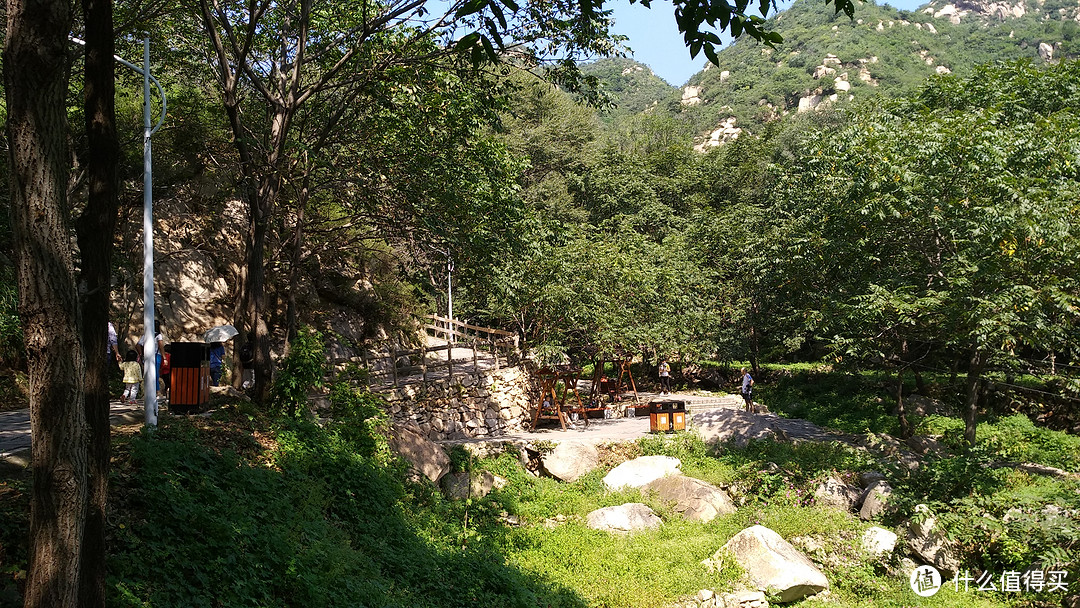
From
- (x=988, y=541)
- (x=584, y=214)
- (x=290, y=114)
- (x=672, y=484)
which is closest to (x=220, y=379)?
(x=290, y=114)

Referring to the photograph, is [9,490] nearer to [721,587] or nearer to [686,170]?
[721,587]

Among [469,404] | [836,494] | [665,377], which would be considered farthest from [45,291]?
[665,377]

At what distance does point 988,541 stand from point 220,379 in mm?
16960

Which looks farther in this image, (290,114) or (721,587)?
(290,114)

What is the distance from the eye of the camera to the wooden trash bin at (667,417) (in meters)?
18.3

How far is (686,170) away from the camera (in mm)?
48156

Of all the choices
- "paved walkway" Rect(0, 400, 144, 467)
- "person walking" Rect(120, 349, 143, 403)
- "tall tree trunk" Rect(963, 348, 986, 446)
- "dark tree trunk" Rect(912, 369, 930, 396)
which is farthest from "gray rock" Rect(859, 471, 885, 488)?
"person walking" Rect(120, 349, 143, 403)

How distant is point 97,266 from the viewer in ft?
15.8

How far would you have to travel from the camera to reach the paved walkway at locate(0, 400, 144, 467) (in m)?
7.67

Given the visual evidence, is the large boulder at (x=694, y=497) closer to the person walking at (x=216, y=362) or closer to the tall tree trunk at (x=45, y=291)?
the person walking at (x=216, y=362)

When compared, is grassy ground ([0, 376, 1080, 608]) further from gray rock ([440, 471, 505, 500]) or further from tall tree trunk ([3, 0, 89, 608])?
tall tree trunk ([3, 0, 89, 608])

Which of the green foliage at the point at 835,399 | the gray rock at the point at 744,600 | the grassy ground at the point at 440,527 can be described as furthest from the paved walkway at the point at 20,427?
the green foliage at the point at 835,399

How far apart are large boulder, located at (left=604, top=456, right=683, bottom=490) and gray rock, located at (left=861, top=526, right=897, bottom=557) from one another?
4285 millimetres

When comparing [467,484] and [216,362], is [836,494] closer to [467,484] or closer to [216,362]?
[467,484]
